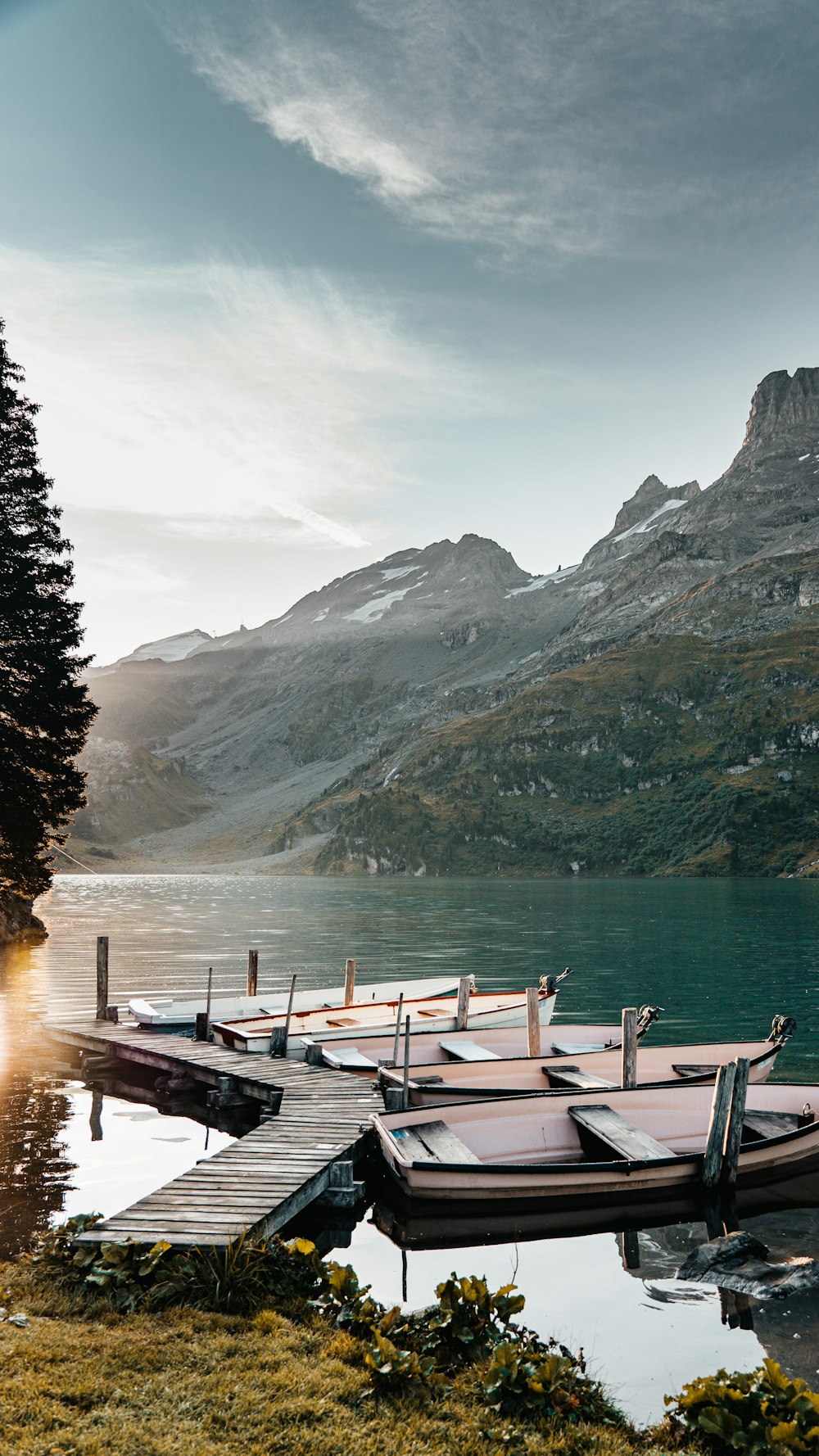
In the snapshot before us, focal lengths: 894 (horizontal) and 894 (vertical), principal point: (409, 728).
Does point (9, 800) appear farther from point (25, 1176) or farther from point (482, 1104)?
point (482, 1104)

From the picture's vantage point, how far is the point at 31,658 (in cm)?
3841

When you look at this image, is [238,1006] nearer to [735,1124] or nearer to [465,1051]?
[465,1051]

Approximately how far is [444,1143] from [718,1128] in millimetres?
5985

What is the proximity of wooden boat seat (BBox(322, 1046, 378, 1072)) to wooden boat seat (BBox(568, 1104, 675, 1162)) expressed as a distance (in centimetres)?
724

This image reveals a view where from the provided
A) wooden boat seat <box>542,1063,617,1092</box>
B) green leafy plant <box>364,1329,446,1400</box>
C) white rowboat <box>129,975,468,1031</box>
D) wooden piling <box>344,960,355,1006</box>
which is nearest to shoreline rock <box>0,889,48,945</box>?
white rowboat <box>129,975,468,1031</box>

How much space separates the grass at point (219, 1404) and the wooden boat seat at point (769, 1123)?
1365cm

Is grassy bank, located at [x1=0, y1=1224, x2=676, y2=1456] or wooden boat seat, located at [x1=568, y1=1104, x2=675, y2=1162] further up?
grassy bank, located at [x1=0, y1=1224, x2=676, y2=1456]

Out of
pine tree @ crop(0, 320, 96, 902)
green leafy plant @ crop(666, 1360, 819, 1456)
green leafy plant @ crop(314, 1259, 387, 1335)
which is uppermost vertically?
pine tree @ crop(0, 320, 96, 902)

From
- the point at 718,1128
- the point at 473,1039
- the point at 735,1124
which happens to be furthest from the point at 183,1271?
the point at 473,1039

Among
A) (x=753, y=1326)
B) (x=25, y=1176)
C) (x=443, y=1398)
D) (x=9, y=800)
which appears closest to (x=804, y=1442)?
(x=443, y=1398)


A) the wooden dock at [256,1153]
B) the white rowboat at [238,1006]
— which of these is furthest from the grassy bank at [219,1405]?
the white rowboat at [238,1006]

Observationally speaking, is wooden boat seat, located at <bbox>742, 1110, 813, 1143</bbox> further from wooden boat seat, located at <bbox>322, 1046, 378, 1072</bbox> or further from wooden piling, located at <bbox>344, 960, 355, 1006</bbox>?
wooden piling, located at <bbox>344, 960, 355, 1006</bbox>

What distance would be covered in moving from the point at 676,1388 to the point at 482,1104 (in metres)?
8.76

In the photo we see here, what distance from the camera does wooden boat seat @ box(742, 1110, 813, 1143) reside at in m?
21.2
